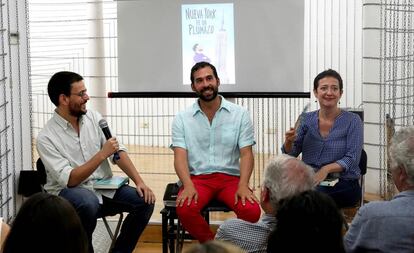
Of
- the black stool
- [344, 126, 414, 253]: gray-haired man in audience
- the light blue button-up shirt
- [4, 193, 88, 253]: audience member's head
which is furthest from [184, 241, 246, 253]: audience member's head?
the light blue button-up shirt

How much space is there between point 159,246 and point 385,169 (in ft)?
5.87

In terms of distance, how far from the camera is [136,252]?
4562 millimetres

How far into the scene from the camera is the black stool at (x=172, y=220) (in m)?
3.89

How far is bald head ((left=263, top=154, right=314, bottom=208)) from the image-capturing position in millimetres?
2535

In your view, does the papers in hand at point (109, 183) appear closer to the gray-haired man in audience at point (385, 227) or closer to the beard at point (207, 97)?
the beard at point (207, 97)

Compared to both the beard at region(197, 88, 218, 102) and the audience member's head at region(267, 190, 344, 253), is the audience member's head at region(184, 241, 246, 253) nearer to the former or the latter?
the audience member's head at region(267, 190, 344, 253)

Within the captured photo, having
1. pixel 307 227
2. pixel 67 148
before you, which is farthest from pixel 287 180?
pixel 67 148

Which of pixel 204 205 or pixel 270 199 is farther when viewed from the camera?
pixel 204 205

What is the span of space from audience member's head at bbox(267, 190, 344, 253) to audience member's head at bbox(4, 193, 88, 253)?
21.7 inches

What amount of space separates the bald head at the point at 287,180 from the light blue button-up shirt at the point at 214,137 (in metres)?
1.53

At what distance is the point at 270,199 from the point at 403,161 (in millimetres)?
520

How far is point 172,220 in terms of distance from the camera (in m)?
4.06

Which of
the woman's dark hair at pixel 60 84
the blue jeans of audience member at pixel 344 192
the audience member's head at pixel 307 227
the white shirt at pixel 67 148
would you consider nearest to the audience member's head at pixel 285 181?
the audience member's head at pixel 307 227

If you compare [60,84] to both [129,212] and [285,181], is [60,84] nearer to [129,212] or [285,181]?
[129,212]
